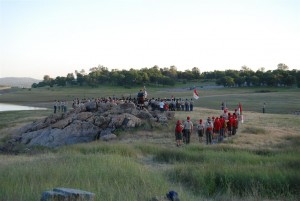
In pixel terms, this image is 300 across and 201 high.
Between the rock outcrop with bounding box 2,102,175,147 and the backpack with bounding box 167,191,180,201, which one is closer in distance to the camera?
the backpack with bounding box 167,191,180,201

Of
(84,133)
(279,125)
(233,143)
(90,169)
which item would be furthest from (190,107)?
(90,169)

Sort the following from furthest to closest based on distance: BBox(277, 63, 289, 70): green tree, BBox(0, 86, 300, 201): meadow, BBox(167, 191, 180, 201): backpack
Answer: BBox(277, 63, 289, 70): green tree → BBox(0, 86, 300, 201): meadow → BBox(167, 191, 180, 201): backpack

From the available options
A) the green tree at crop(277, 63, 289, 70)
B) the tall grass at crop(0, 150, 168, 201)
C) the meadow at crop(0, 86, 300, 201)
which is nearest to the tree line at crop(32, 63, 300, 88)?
the green tree at crop(277, 63, 289, 70)

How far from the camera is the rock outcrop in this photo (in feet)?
94.1

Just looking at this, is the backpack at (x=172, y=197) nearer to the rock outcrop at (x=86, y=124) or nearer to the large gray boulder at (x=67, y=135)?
the rock outcrop at (x=86, y=124)

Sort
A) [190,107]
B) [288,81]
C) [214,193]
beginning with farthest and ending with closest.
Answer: [288,81], [190,107], [214,193]

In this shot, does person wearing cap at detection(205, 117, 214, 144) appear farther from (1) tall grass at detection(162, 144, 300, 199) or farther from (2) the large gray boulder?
(1) tall grass at detection(162, 144, 300, 199)

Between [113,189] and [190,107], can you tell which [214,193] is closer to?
[113,189]

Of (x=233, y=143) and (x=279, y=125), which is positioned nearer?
(x=233, y=143)

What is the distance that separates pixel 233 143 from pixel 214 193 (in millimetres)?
12071

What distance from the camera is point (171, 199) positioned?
8.80 metres

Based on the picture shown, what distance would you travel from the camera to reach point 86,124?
2950 centimetres

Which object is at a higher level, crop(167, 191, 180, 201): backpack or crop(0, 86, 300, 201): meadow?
crop(167, 191, 180, 201): backpack

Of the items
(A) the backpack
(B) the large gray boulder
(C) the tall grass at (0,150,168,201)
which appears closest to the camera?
(A) the backpack
